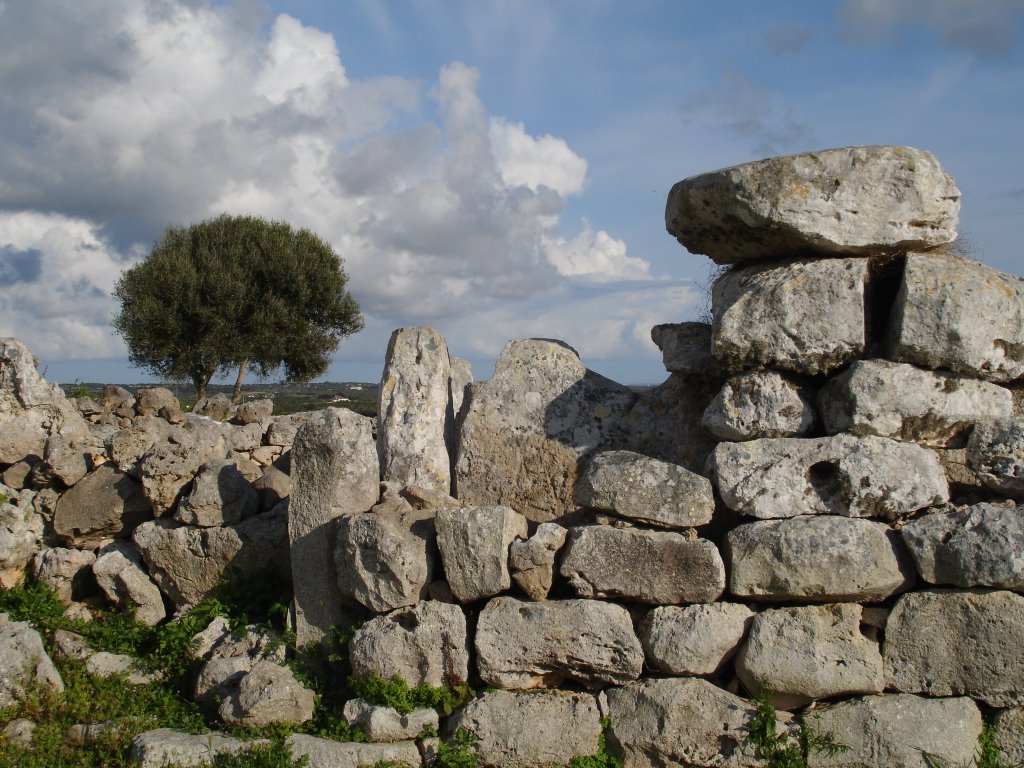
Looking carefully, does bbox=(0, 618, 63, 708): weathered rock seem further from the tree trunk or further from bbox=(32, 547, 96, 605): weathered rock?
the tree trunk

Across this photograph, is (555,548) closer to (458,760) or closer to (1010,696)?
(458,760)

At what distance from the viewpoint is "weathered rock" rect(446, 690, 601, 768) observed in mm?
5344

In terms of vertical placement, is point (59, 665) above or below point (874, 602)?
below

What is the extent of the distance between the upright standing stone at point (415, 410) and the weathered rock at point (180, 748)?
6.74 feet

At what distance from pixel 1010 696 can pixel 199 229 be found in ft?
79.3

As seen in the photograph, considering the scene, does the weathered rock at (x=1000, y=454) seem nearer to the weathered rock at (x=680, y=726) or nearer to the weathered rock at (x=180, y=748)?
the weathered rock at (x=680, y=726)

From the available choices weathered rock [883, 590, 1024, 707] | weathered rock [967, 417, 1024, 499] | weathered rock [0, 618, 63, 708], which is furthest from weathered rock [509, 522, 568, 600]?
weathered rock [0, 618, 63, 708]

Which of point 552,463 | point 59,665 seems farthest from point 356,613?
point 59,665

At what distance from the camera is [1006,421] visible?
5.31 metres

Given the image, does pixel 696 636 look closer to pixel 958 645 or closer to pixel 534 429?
pixel 958 645

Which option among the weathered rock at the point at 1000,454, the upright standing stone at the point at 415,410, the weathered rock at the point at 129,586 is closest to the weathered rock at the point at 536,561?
the upright standing stone at the point at 415,410

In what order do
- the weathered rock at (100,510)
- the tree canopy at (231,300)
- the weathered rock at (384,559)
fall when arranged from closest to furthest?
the weathered rock at (384,559), the weathered rock at (100,510), the tree canopy at (231,300)

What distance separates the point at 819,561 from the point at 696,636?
83cm

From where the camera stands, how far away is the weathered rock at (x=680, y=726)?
5.24 meters
